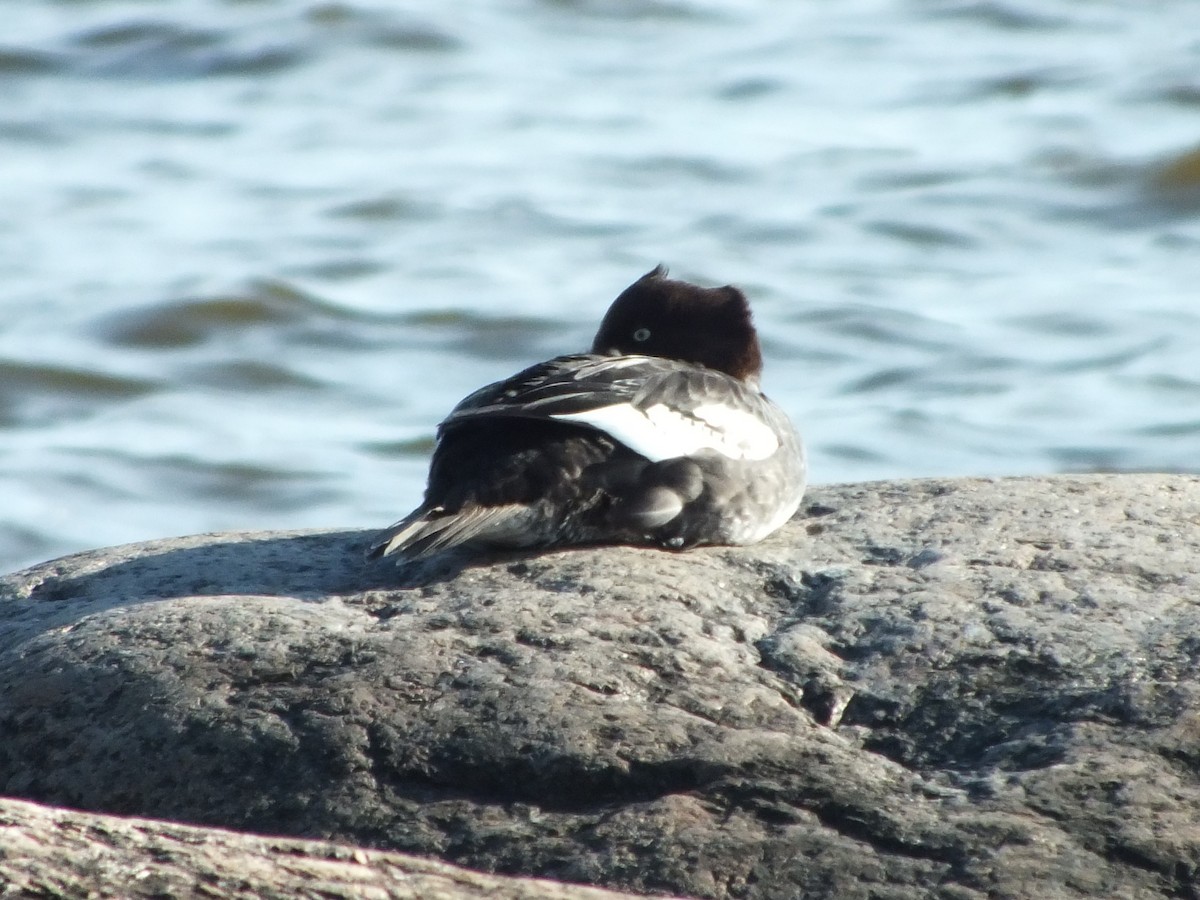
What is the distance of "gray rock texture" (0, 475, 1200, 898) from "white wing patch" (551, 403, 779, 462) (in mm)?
294

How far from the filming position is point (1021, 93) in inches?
587

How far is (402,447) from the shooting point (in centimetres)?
961

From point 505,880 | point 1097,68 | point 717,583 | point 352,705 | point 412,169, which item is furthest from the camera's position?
point 1097,68

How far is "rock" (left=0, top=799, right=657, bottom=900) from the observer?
269cm

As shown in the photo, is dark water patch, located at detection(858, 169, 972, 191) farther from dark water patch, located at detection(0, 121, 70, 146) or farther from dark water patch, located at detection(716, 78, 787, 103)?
dark water patch, located at detection(0, 121, 70, 146)

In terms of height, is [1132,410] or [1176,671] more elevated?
[1176,671]

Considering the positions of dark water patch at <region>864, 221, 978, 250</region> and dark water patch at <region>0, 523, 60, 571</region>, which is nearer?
dark water patch at <region>0, 523, 60, 571</region>

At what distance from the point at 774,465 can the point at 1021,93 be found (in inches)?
425

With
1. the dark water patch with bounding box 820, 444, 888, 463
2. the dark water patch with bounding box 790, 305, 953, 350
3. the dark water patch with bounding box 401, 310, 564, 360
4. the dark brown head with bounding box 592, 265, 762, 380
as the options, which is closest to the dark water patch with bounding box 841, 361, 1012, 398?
the dark water patch with bounding box 790, 305, 953, 350

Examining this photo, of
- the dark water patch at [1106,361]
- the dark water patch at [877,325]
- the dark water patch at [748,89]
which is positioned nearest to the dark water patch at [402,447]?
the dark water patch at [877,325]

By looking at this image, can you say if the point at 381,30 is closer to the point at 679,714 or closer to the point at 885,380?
the point at 885,380

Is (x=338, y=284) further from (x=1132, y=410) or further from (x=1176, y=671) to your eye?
(x=1176, y=671)

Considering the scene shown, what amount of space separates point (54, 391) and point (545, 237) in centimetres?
358

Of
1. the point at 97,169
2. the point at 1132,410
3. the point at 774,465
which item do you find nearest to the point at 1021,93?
the point at 1132,410
